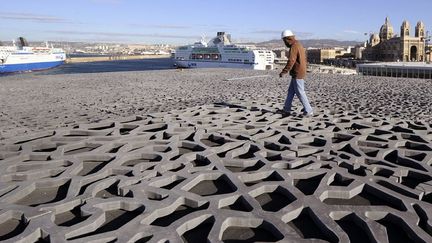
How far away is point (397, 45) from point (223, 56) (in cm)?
6795

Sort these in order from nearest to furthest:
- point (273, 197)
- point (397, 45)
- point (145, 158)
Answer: point (273, 197) → point (145, 158) → point (397, 45)

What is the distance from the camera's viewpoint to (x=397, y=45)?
114 meters

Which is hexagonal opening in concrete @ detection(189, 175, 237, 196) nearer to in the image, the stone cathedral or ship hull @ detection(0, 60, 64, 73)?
ship hull @ detection(0, 60, 64, 73)

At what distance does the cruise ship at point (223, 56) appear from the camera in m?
65.6

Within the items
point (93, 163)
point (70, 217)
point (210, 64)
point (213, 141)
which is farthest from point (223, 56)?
point (70, 217)

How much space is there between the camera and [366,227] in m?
3.40

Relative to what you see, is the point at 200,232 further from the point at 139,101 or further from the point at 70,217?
the point at 139,101

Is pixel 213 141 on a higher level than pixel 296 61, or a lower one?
lower

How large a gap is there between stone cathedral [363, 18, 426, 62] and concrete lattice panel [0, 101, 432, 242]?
11158 centimetres

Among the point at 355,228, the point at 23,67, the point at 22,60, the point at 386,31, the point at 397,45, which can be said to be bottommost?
the point at 355,228

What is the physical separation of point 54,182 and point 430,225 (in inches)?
149

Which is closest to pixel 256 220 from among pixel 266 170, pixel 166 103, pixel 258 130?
pixel 266 170

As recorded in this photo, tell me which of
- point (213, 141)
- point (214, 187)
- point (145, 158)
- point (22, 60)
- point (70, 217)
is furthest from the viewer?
point (22, 60)

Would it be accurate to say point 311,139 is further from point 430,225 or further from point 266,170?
point 430,225
